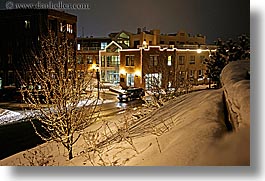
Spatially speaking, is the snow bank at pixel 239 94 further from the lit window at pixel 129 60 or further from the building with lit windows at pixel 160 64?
the lit window at pixel 129 60

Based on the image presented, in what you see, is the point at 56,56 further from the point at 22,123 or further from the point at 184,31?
the point at 184,31

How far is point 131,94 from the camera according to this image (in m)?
3.58

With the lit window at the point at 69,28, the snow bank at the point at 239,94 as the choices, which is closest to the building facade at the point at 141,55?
the lit window at the point at 69,28

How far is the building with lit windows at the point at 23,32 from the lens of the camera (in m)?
3.12

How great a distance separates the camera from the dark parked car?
3.40m


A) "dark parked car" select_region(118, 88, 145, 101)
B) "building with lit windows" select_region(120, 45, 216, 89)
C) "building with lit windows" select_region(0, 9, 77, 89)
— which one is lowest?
"dark parked car" select_region(118, 88, 145, 101)

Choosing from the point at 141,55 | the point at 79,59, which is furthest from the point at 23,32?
the point at 141,55

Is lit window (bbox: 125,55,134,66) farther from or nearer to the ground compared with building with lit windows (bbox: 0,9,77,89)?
nearer to the ground

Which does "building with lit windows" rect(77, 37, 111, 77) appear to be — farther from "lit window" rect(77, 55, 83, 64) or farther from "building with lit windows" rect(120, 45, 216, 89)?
"building with lit windows" rect(120, 45, 216, 89)

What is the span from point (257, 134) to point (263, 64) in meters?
0.55

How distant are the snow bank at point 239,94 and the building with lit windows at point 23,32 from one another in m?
1.60

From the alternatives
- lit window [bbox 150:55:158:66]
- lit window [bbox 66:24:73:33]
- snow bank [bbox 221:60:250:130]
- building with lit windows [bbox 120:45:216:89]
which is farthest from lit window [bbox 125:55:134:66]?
snow bank [bbox 221:60:250:130]

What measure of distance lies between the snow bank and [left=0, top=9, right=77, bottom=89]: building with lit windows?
160 centimetres

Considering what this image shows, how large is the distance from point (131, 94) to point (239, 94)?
1.51m
